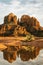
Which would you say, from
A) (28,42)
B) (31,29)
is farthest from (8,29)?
(28,42)

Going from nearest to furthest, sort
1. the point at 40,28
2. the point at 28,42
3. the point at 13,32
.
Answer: the point at 28,42
the point at 13,32
the point at 40,28

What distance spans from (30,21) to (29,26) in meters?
3.41

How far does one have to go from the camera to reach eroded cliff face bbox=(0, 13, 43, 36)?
370 ft

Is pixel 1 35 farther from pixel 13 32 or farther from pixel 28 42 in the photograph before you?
pixel 28 42

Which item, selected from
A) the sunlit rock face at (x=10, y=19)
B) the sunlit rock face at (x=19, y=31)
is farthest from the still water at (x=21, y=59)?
the sunlit rock face at (x=10, y=19)

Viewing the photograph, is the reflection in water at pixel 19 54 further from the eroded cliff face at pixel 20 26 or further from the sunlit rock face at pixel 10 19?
the sunlit rock face at pixel 10 19

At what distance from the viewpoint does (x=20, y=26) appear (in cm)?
11600

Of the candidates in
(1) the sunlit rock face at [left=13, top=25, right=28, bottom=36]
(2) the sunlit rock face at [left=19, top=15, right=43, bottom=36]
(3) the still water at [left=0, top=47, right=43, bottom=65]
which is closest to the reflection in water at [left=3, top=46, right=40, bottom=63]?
(3) the still water at [left=0, top=47, right=43, bottom=65]

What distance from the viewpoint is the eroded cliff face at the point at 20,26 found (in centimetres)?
11281

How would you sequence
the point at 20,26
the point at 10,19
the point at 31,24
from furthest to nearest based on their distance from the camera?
the point at 10,19 < the point at 31,24 < the point at 20,26

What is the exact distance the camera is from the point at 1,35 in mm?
115188

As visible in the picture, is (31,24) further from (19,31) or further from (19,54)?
(19,54)

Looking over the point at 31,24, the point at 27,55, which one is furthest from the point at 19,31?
the point at 27,55

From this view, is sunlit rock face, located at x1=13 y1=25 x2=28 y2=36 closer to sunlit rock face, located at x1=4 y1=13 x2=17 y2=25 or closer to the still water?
sunlit rock face, located at x1=4 y1=13 x2=17 y2=25
